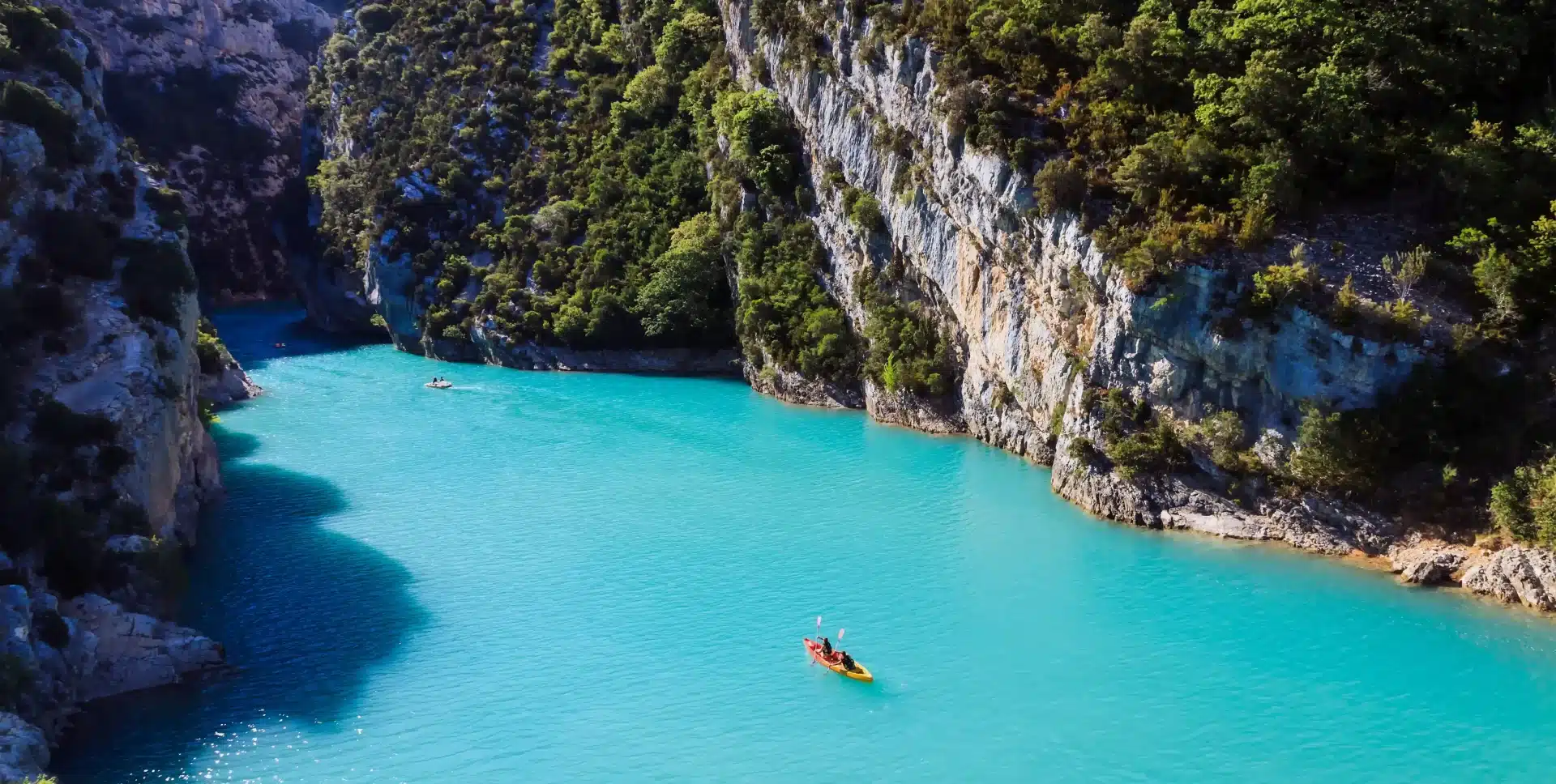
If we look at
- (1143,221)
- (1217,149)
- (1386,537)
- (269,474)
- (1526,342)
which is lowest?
(269,474)

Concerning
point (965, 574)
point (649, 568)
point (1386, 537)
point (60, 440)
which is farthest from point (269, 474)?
point (1386, 537)

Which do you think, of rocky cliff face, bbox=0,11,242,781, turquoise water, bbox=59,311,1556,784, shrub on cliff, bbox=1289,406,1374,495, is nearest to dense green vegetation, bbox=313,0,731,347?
turquoise water, bbox=59,311,1556,784

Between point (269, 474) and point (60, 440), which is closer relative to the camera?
point (60, 440)

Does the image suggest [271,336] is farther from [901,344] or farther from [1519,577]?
[1519,577]

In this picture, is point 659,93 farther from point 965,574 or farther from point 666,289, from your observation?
point 965,574

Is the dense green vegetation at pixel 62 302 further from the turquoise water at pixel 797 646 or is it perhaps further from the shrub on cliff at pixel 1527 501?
the shrub on cliff at pixel 1527 501

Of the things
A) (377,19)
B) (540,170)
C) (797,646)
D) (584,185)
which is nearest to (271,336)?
(377,19)

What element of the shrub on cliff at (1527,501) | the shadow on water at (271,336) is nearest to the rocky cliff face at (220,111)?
the shadow on water at (271,336)
